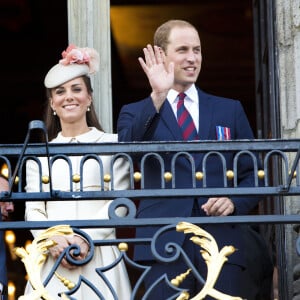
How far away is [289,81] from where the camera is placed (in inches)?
380

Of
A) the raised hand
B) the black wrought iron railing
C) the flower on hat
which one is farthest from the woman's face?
the black wrought iron railing

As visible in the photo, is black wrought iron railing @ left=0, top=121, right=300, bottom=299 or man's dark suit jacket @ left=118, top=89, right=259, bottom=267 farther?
man's dark suit jacket @ left=118, top=89, right=259, bottom=267

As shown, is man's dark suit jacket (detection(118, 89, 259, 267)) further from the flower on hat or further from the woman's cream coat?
the flower on hat

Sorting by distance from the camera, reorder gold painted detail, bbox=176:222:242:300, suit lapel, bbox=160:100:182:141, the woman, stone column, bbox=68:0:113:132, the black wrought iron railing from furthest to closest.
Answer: stone column, bbox=68:0:113:132
suit lapel, bbox=160:100:182:141
the woman
the black wrought iron railing
gold painted detail, bbox=176:222:242:300

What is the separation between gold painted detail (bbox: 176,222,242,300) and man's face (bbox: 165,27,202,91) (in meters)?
1.32

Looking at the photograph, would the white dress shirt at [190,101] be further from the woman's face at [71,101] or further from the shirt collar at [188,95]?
the woman's face at [71,101]

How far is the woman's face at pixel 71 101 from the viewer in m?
9.41

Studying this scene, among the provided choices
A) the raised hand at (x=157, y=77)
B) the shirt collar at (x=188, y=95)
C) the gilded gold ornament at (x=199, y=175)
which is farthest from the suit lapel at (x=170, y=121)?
the gilded gold ornament at (x=199, y=175)

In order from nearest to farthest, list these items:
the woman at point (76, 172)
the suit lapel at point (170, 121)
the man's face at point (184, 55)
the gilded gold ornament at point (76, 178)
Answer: the gilded gold ornament at point (76, 178), the woman at point (76, 172), the suit lapel at point (170, 121), the man's face at point (184, 55)

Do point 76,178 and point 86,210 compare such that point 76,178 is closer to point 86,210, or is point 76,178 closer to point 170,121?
point 86,210

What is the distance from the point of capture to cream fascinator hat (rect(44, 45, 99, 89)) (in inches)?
372

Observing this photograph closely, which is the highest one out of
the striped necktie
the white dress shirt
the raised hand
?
the raised hand

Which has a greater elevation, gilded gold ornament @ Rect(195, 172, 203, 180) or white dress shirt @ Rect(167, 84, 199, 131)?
white dress shirt @ Rect(167, 84, 199, 131)

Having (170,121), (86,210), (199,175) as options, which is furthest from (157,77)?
(86,210)
